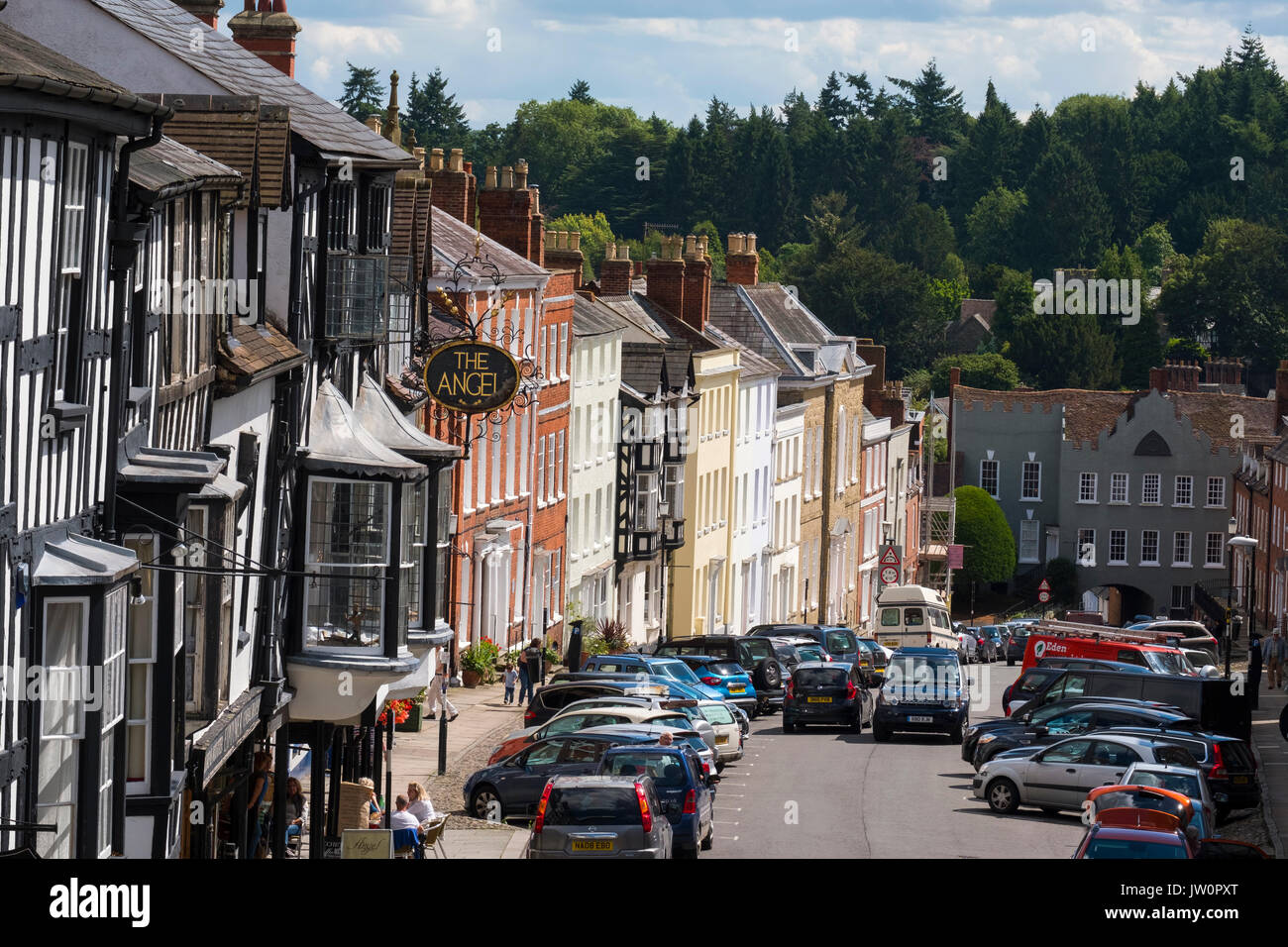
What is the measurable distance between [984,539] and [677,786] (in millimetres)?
77690

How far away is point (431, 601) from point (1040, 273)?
14907 cm

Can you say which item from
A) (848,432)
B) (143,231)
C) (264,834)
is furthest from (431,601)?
(848,432)

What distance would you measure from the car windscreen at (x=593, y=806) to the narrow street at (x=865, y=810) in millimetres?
3473

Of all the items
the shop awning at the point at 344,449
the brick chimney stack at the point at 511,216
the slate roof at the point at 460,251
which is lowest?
the shop awning at the point at 344,449

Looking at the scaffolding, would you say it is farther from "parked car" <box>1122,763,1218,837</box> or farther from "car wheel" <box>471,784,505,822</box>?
"parked car" <box>1122,763,1218,837</box>

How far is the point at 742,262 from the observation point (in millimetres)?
86000

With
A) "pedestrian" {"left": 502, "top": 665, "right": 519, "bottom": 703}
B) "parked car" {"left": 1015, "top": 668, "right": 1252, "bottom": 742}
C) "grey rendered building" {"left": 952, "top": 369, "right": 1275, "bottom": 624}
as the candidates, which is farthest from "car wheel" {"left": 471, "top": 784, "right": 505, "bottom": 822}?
"grey rendered building" {"left": 952, "top": 369, "right": 1275, "bottom": 624}

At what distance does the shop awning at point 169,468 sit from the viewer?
1719 cm

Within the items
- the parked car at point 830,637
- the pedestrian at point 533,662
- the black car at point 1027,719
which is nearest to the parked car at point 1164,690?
the black car at point 1027,719

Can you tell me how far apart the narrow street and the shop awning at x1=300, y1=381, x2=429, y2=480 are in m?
6.79

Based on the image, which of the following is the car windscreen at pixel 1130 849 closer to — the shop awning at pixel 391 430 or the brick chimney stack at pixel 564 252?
the shop awning at pixel 391 430
